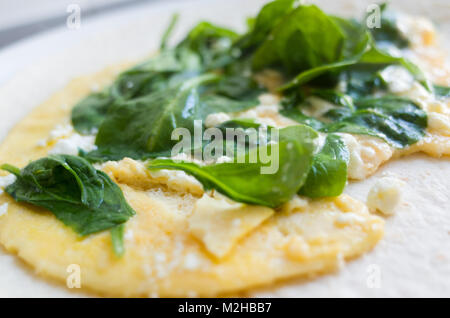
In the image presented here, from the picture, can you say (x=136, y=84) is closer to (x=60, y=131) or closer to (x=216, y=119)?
(x=60, y=131)

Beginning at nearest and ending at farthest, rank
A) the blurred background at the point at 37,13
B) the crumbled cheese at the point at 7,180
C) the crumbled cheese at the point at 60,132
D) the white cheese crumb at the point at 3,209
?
the white cheese crumb at the point at 3,209
the crumbled cheese at the point at 7,180
the crumbled cheese at the point at 60,132
the blurred background at the point at 37,13

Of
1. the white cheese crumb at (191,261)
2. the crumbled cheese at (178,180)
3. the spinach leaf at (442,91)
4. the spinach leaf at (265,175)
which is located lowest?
the white cheese crumb at (191,261)

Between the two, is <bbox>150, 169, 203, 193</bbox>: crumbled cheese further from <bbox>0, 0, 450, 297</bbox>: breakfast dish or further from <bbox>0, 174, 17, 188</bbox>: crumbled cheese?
<bbox>0, 174, 17, 188</bbox>: crumbled cheese

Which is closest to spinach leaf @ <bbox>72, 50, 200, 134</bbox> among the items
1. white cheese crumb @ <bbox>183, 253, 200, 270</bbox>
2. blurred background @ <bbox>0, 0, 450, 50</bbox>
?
white cheese crumb @ <bbox>183, 253, 200, 270</bbox>

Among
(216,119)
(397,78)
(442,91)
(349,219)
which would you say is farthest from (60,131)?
(442,91)

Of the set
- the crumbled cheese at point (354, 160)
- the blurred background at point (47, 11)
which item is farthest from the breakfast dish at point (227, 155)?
the blurred background at point (47, 11)

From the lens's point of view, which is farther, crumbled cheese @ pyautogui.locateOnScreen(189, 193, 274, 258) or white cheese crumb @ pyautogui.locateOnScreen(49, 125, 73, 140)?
white cheese crumb @ pyautogui.locateOnScreen(49, 125, 73, 140)

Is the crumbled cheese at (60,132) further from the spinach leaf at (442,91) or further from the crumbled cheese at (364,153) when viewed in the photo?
the spinach leaf at (442,91)
